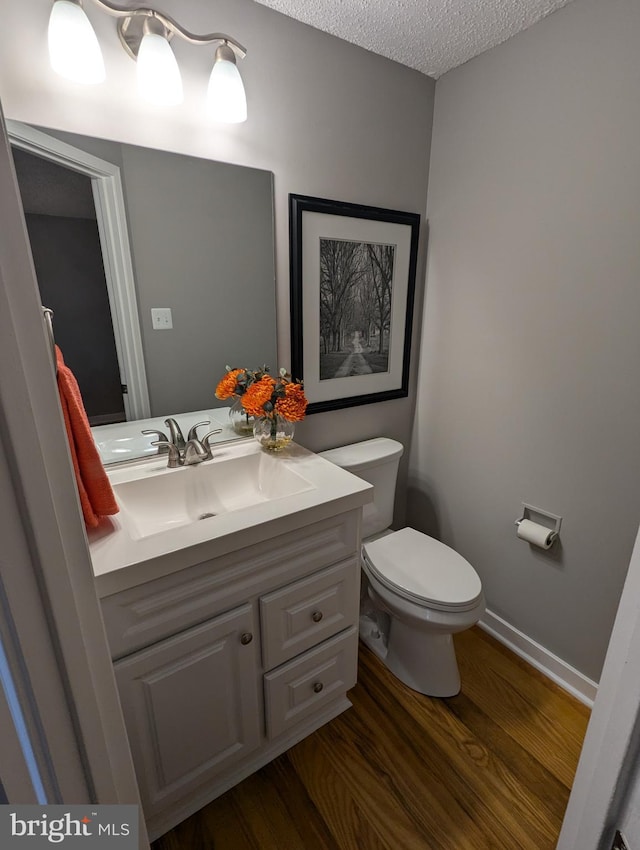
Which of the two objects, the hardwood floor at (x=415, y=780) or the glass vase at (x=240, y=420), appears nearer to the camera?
the hardwood floor at (x=415, y=780)

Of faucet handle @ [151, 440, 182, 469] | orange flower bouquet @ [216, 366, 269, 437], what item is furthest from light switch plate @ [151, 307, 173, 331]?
faucet handle @ [151, 440, 182, 469]

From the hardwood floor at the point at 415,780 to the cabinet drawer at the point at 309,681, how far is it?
0.15m

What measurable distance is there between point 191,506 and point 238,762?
30.8 inches

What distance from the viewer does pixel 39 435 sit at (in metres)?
0.42

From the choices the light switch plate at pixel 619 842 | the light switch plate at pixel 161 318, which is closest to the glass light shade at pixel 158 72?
Answer: the light switch plate at pixel 161 318

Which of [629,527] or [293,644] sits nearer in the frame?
[293,644]

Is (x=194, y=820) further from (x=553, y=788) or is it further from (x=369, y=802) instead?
(x=553, y=788)

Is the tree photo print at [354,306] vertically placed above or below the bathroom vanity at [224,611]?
above

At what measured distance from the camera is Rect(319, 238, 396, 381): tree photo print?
162 centimetres

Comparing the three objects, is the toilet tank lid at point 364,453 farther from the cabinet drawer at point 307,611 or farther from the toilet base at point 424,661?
the toilet base at point 424,661

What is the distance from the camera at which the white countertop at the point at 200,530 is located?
89 cm

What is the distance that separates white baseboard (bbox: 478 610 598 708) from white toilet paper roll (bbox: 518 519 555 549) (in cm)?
47

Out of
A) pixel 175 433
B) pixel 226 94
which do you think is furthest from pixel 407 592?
pixel 226 94

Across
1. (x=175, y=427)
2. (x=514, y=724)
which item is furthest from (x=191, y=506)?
(x=514, y=724)
